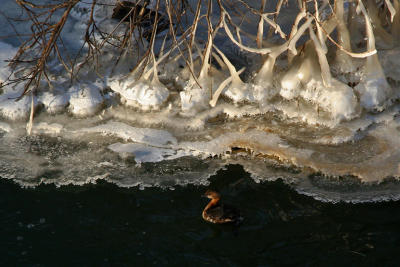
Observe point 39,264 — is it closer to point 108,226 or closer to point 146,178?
point 108,226

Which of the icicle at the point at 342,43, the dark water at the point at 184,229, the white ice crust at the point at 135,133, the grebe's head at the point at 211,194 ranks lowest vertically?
the dark water at the point at 184,229

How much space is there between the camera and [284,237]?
5.05 m

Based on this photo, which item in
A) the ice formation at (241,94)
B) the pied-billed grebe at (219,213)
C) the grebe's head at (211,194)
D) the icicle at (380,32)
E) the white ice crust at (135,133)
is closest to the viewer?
the pied-billed grebe at (219,213)

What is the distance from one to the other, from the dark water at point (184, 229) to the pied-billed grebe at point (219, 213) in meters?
0.08

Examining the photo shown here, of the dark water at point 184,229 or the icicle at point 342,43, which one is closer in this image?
the dark water at point 184,229

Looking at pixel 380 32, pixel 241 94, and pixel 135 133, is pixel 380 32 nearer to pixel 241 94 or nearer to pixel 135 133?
pixel 241 94

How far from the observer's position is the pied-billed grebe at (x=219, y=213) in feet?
16.8

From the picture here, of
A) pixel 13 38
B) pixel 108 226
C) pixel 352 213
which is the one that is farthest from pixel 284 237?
pixel 13 38

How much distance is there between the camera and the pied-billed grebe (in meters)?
5.11

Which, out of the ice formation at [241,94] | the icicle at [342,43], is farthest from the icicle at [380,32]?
the icicle at [342,43]

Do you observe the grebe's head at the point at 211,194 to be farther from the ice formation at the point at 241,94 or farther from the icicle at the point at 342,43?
the icicle at the point at 342,43

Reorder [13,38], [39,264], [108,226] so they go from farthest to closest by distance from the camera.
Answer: [13,38]
[108,226]
[39,264]

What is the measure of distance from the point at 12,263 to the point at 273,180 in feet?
8.53

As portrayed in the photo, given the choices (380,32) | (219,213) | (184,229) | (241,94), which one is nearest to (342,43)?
(380,32)
